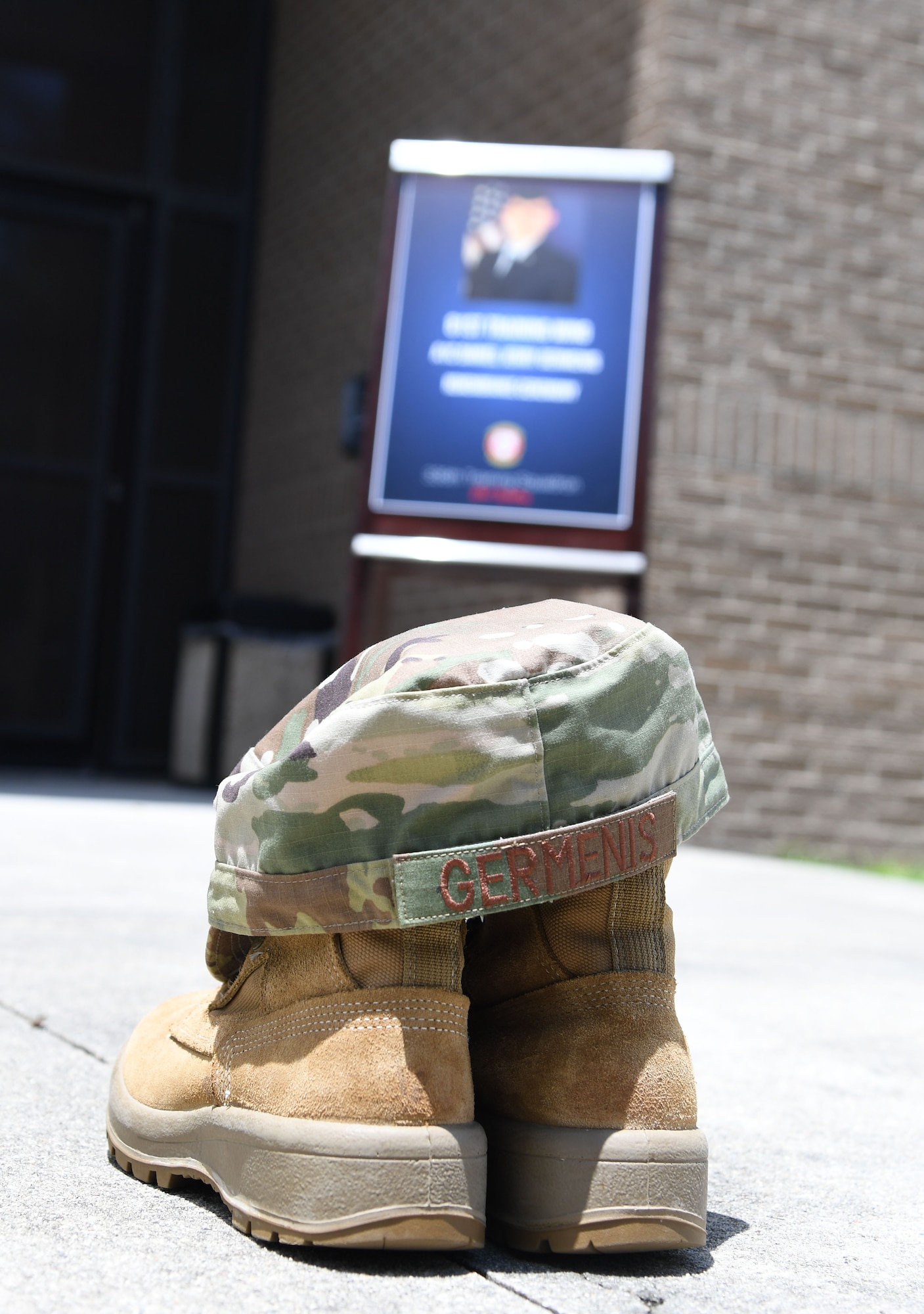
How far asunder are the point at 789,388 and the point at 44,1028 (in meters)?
4.14

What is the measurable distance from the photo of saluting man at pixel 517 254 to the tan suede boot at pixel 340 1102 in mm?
3886

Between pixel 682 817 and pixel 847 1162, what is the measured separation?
61 cm

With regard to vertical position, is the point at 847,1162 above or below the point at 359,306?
below

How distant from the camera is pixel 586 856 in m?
1.21

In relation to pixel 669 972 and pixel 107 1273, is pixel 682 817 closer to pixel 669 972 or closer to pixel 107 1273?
pixel 669 972

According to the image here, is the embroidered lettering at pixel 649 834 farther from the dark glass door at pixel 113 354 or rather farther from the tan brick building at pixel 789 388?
the dark glass door at pixel 113 354

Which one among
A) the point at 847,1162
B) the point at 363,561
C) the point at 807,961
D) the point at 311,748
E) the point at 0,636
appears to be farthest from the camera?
the point at 0,636

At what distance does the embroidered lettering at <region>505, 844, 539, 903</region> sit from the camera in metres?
1.19

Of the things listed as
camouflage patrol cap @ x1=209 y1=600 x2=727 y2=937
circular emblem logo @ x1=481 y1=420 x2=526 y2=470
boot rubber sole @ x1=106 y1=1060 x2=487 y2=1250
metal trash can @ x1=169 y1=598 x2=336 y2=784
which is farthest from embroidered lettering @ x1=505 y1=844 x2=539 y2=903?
metal trash can @ x1=169 y1=598 x2=336 y2=784

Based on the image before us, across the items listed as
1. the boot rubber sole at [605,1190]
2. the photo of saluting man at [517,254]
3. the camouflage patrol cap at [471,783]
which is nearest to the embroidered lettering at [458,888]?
the camouflage patrol cap at [471,783]

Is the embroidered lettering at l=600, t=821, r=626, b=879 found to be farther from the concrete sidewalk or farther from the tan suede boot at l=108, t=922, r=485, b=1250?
the concrete sidewalk

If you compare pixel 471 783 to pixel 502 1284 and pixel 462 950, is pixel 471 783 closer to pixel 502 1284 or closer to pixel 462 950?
pixel 462 950

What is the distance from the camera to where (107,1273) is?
1095 millimetres

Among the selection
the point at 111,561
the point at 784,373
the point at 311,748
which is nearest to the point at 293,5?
the point at 111,561
